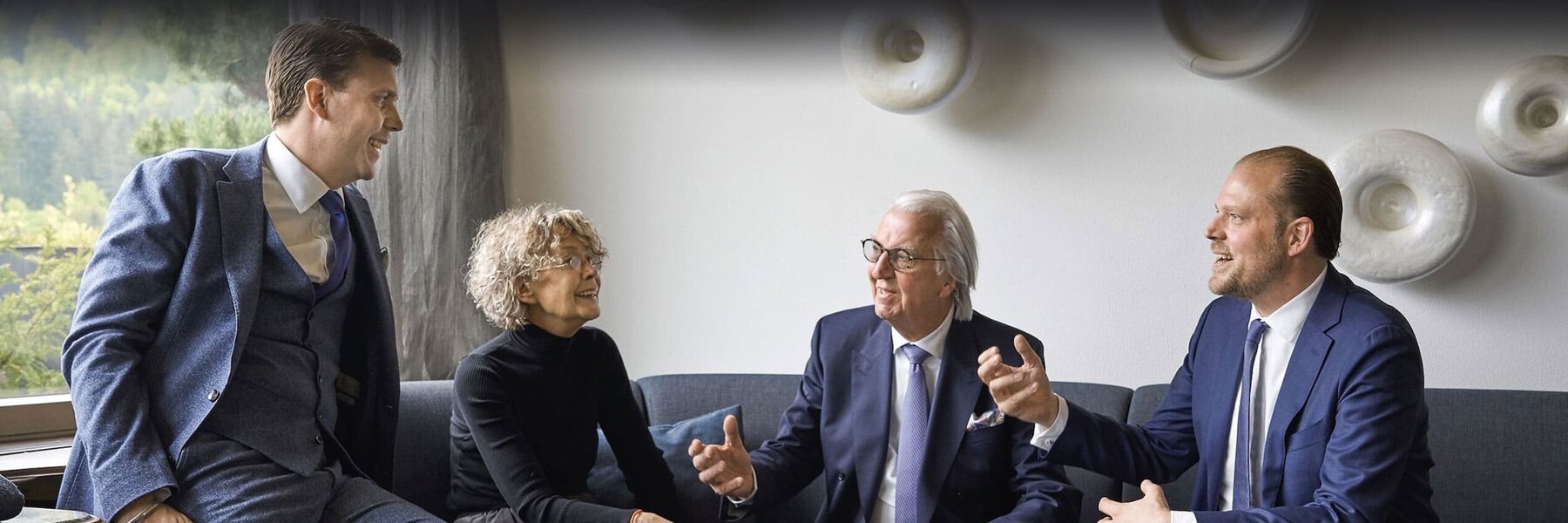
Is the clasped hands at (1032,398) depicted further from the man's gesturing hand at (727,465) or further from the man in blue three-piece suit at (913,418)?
the man's gesturing hand at (727,465)

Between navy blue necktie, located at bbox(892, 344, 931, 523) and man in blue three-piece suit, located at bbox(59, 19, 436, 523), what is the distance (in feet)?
2.75

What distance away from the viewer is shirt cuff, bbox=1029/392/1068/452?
202 cm

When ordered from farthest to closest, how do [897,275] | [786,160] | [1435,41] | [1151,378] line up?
[786,160], [1151,378], [897,275], [1435,41]

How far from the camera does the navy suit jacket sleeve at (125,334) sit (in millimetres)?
1644

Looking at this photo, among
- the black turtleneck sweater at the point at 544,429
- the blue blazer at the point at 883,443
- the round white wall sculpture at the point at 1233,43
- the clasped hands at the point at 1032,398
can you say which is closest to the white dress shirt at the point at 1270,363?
the clasped hands at the point at 1032,398

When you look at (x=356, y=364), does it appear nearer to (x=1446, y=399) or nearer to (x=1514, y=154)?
(x=1446, y=399)

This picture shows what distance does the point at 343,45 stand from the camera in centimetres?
187

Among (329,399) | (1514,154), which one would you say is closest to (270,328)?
(329,399)

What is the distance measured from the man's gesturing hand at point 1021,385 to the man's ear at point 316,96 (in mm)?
1066

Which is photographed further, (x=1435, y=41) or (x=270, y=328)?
(x=270, y=328)

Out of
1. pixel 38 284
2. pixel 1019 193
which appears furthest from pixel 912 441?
pixel 38 284

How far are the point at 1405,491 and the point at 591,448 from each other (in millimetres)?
1353

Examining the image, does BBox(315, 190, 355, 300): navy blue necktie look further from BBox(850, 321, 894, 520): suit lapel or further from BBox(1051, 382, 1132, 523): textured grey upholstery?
BBox(1051, 382, 1132, 523): textured grey upholstery

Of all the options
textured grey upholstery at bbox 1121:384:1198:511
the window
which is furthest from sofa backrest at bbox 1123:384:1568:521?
the window
